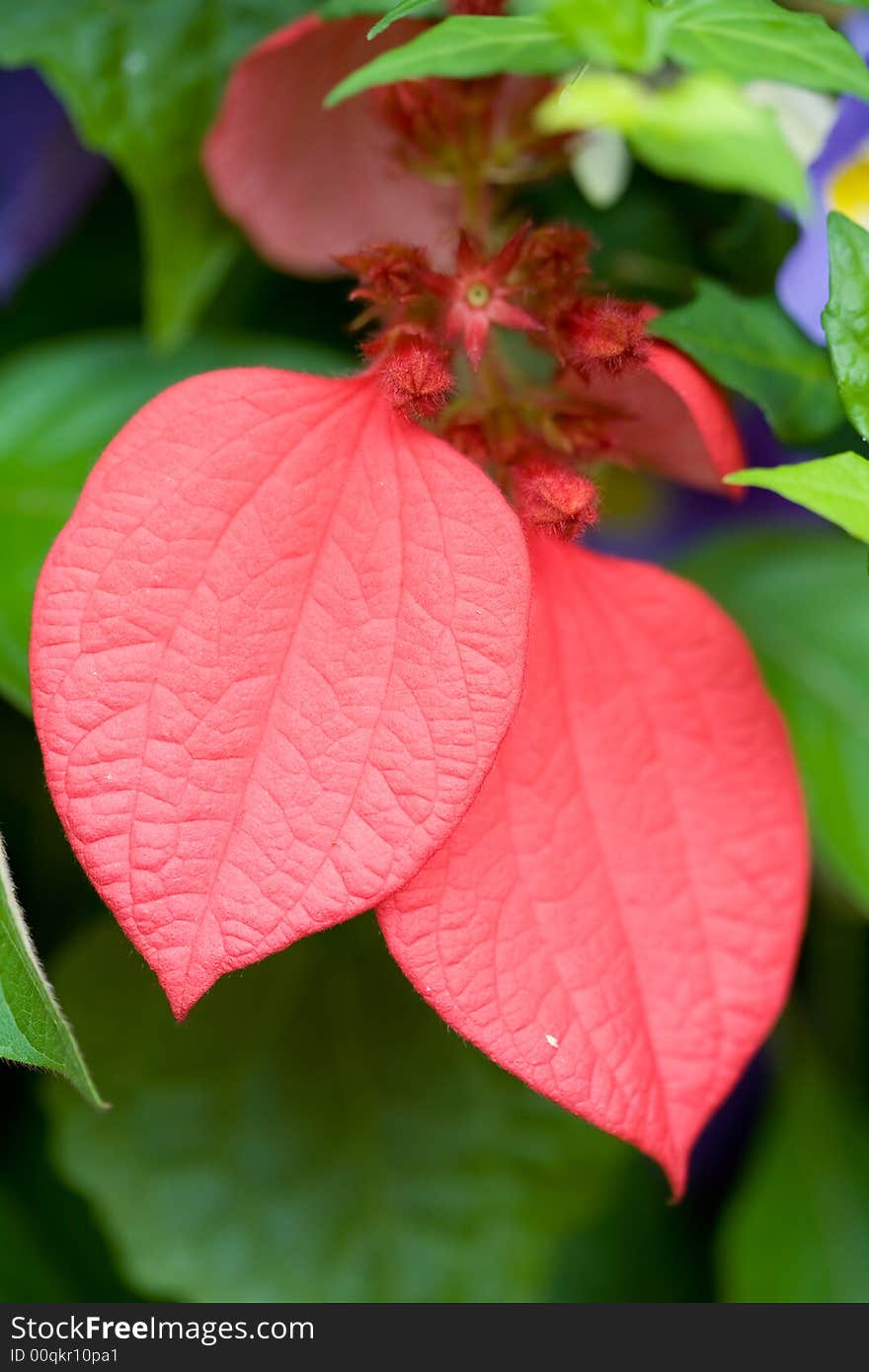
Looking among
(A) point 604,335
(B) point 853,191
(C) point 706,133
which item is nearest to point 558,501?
(A) point 604,335

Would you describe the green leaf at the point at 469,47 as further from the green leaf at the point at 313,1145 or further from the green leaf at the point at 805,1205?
the green leaf at the point at 805,1205

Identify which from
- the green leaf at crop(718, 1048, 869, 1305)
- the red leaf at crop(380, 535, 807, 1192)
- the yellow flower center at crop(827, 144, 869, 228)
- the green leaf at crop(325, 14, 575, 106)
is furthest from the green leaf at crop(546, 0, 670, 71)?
the green leaf at crop(718, 1048, 869, 1305)

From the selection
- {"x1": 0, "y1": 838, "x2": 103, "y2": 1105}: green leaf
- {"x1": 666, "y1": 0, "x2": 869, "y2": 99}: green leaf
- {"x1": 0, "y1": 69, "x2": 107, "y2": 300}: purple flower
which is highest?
{"x1": 666, "y1": 0, "x2": 869, "y2": 99}: green leaf

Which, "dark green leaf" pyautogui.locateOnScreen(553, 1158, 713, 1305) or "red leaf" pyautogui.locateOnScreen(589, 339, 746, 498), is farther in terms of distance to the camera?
"dark green leaf" pyautogui.locateOnScreen(553, 1158, 713, 1305)

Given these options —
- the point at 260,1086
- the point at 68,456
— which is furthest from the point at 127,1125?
the point at 68,456

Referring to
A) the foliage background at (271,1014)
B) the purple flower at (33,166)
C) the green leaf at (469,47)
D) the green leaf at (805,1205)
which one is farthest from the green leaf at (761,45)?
the green leaf at (805,1205)

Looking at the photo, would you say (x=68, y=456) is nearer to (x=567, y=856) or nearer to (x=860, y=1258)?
(x=567, y=856)

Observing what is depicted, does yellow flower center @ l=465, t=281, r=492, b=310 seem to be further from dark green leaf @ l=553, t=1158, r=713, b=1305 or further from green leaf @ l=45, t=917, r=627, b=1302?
dark green leaf @ l=553, t=1158, r=713, b=1305

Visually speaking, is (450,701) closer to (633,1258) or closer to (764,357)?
(764,357)
